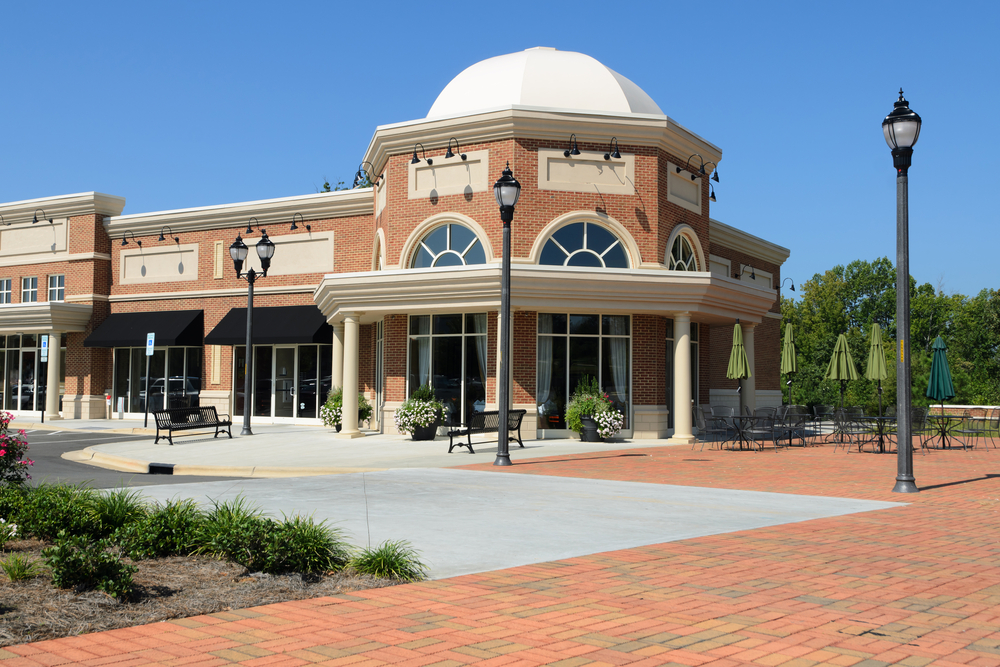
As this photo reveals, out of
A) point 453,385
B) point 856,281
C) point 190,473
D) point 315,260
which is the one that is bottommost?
point 190,473

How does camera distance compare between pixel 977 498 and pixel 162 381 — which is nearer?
pixel 977 498

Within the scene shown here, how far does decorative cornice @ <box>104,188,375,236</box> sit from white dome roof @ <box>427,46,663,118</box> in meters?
4.73

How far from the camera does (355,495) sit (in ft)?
36.2

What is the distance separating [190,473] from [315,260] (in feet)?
47.8

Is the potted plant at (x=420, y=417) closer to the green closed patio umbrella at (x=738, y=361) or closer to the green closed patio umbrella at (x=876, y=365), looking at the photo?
the green closed patio umbrella at (x=738, y=361)

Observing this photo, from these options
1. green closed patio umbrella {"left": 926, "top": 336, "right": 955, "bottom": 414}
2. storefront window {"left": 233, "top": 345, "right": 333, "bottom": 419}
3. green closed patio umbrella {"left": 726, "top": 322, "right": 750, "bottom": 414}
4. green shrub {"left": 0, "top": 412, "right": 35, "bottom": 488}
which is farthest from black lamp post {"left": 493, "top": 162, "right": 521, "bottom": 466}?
storefront window {"left": 233, "top": 345, "right": 333, "bottom": 419}

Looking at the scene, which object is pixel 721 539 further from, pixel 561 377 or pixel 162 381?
pixel 162 381

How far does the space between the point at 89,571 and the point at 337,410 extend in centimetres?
1916

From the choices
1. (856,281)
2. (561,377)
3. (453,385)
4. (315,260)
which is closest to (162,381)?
(315,260)

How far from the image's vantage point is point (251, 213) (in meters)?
30.1

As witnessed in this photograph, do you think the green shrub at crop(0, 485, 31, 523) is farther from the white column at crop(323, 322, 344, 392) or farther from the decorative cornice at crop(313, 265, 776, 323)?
the white column at crop(323, 322, 344, 392)

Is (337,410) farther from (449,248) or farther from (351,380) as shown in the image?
(449,248)

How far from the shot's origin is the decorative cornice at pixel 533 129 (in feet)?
71.3

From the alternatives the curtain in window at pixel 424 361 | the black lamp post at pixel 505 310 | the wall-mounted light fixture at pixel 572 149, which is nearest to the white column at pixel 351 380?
the curtain in window at pixel 424 361
